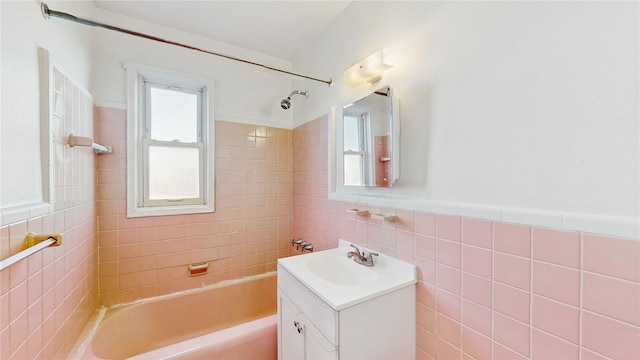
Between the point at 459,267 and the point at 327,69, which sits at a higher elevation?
the point at 327,69

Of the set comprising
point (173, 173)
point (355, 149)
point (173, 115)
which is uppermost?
point (173, 115)

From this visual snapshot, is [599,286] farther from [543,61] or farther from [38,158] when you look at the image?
[38,158]

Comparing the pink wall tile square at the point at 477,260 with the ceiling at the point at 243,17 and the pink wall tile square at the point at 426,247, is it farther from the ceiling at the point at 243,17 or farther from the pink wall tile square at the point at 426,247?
the ceiling at the point at 243,17

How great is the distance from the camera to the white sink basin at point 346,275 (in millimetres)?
1016

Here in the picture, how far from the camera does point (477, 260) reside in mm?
940

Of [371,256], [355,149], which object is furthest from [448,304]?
[355,149]

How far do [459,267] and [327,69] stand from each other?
1.60 meters

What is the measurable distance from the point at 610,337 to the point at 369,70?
1372 millimetres

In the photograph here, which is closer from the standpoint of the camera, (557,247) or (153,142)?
(557,247)

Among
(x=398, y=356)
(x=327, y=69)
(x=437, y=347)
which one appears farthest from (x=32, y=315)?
(x=327, y=69)

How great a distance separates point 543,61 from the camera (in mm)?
784

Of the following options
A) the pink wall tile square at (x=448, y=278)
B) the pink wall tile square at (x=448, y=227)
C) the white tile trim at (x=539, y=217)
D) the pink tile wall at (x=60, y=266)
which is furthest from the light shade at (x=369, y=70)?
the pink tile wall at (x=60, y=266)

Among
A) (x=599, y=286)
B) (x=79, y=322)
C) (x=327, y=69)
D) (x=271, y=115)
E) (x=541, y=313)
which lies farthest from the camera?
(x=271, y=115)

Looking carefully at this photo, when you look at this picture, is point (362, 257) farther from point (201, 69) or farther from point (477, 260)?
point (201, 69)
